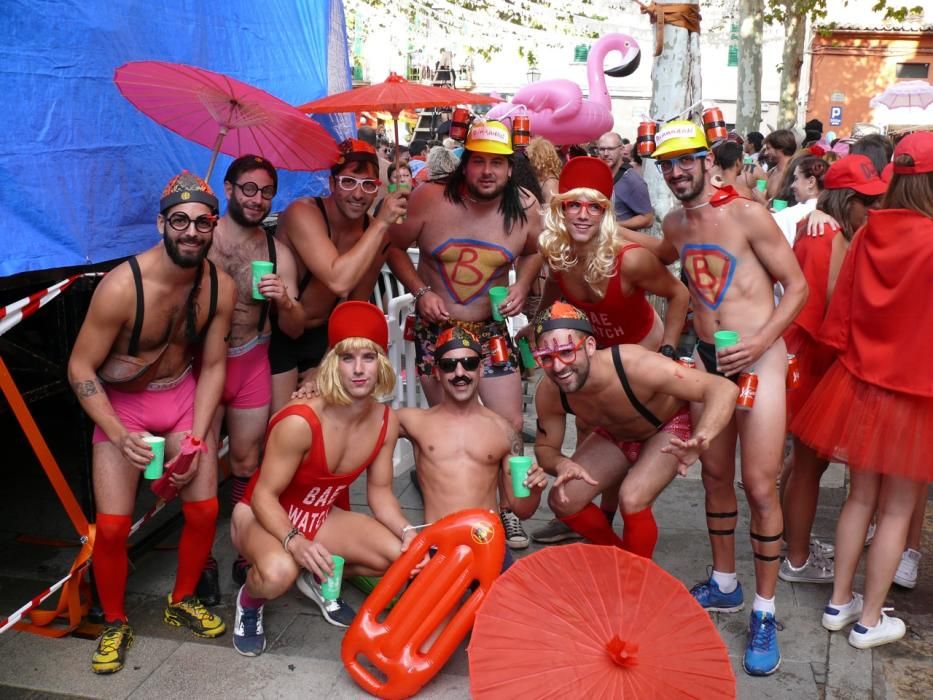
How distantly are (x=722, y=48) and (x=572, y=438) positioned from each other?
25.6 meters

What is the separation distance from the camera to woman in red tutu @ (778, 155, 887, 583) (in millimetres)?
4176

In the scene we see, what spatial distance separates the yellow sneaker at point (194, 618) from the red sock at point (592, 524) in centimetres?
164

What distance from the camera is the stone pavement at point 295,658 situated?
138 inches

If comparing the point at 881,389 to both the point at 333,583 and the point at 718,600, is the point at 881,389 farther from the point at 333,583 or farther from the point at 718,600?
the point at 333,583

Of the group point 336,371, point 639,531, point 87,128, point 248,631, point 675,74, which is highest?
point 87,128

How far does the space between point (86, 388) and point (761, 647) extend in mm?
2926

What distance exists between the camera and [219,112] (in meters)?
4.19

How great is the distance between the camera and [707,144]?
394cm

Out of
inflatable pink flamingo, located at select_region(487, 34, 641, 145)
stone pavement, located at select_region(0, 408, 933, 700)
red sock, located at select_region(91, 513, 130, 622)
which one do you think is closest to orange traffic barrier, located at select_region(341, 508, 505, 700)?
stone pavement, located at select_region(0, 408, 933, 700)

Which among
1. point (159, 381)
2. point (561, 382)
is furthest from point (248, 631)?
point (561, 382)

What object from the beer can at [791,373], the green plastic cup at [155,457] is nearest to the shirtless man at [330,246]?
the green plastic cup at [155,457]

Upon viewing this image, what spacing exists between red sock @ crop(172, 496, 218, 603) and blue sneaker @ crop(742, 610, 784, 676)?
2.34 m

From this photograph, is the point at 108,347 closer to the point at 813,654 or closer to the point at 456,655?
the point at 456,655

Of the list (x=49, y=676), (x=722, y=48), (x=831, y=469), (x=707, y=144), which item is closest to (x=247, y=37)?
(x=707, y=144)
